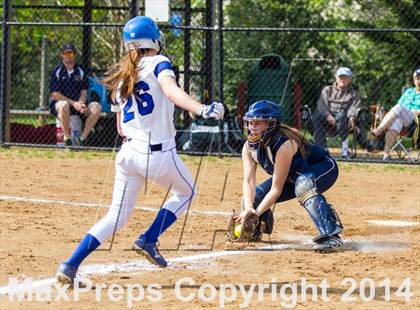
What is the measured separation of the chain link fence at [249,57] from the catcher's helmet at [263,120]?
6.59 m

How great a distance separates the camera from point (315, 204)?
7.75m

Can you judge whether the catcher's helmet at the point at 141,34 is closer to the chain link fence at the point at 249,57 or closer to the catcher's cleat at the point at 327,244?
the catcher's cleat at the point at 327,244

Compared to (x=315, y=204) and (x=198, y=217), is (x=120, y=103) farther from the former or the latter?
(x=198, y=217)

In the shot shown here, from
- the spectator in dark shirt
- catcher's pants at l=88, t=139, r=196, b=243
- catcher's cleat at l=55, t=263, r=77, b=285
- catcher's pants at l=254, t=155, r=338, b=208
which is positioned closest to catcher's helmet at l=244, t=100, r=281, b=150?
catcher's pants at l=254, t=155, r=338, b=208

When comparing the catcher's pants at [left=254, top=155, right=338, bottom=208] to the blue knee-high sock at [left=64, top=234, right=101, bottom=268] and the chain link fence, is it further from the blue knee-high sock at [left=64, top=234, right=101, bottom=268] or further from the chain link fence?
the chain link fence

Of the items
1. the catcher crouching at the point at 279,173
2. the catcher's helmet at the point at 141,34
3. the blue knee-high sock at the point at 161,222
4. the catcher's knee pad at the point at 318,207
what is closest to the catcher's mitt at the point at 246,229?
the catcher crouching at the point at 279,173

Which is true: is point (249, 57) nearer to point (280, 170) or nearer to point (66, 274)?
point (280, 170)

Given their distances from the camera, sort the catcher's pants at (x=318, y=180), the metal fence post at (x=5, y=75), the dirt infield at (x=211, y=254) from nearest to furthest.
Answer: the dirt infield at (x=211, y=254)
the catcher's pants at (x=318, y=180)
the metal fence post at (x=5, y=75)

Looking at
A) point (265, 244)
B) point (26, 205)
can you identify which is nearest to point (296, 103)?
point (26, 205)

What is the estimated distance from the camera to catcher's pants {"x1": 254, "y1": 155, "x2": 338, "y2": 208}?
8133 mm

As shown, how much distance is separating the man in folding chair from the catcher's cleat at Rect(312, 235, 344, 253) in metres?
7.55

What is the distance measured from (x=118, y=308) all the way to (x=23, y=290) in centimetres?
76

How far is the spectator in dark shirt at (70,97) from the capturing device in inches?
643

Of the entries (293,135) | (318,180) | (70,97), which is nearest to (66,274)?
(293,135)
